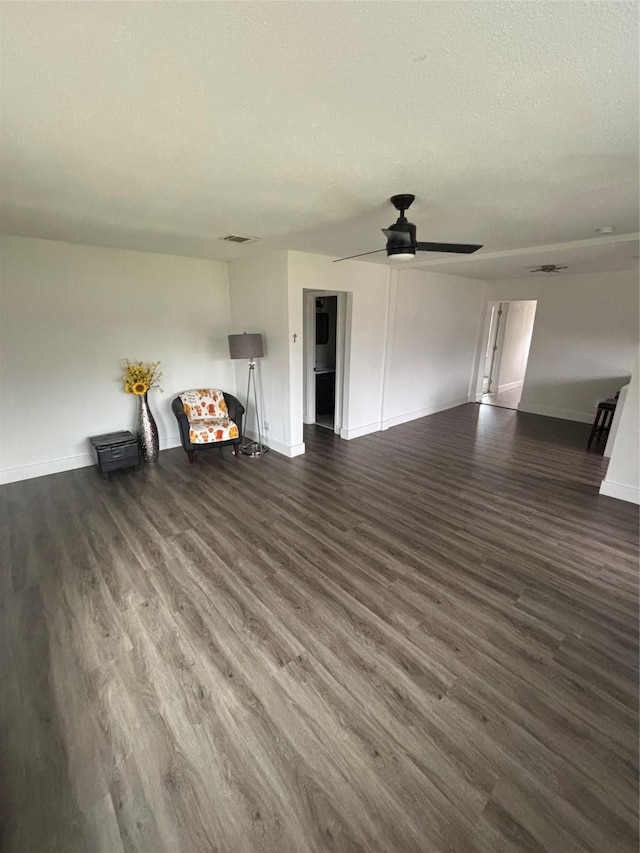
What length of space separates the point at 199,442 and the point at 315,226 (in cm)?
269

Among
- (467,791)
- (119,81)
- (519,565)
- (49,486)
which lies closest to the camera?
(119,81)

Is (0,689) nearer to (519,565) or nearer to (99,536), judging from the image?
(99,536)

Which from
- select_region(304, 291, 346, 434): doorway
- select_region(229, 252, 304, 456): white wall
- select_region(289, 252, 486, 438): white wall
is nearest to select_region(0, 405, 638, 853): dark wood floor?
select_region(229, 252, 304, 456): white wall

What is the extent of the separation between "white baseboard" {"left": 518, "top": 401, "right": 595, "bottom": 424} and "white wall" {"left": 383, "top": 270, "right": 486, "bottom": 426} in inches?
46.5

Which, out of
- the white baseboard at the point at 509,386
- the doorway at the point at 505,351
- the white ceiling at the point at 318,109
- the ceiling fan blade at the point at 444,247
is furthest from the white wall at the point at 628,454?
the white baseboard at the point at 509,386

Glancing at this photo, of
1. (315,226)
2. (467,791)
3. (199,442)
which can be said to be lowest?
(467,791)

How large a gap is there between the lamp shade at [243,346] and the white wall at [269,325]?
0.25m

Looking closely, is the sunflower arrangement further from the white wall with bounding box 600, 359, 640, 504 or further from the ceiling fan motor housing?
the white wall with bounding box 600, 359, 640, 504

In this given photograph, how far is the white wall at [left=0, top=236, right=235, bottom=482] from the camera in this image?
3.72 metres

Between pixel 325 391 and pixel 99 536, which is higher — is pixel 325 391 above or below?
above

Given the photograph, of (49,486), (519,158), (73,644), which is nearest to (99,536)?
(73,644)

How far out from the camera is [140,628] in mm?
2123

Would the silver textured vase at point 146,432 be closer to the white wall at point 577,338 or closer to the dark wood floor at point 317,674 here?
the dark wood floor at point 317,674

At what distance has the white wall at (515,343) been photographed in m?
8.55
